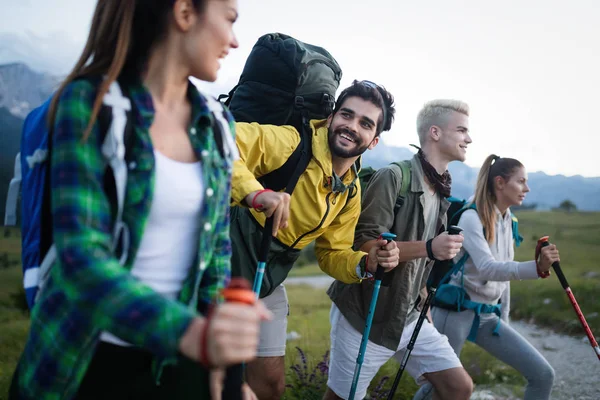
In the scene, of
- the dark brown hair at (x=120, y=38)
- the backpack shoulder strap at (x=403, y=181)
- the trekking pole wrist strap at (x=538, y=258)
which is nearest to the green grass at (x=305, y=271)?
the trekking pole wrist strap at (x=538, y=258)

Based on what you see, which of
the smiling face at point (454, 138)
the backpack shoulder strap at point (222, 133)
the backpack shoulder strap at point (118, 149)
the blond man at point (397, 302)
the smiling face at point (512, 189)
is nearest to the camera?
the backpack shoulder strap at point (118, 149)

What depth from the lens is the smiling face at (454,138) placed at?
4.63 metres

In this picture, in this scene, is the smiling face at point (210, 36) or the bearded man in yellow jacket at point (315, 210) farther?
the bearded man in yellow jacket at point (315, 210)

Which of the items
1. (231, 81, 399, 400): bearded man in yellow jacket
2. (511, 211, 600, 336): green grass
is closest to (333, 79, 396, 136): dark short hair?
(231, 81, 399, 400): bearded man in yellow jacket

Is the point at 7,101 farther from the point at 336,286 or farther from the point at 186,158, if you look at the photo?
the point at 186,158

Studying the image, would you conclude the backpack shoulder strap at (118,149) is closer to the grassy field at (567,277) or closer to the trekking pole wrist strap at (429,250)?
the trekking pole wrist strap at (429,250)

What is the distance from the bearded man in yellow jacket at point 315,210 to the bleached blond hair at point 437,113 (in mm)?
838

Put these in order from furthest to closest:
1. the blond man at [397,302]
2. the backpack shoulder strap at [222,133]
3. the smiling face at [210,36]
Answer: the blond man at [397,302]
the backpack shoulder strap at [222,133]
the smiling face at [210,36]

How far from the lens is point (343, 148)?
11.7 feet

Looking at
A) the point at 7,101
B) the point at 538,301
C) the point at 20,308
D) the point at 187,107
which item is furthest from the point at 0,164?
the point at 538,301

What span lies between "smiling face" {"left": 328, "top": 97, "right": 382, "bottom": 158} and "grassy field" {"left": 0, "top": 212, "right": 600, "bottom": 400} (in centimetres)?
304

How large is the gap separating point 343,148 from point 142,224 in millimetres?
2299

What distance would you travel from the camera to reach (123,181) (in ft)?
4.51

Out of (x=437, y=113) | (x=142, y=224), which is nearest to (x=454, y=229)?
(x=437, y=113)
